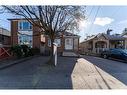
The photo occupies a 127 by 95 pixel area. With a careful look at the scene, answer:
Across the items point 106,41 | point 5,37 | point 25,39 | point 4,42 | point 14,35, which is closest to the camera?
point 14,35

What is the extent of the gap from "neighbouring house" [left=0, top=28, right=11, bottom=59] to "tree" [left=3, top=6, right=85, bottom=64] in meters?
4.98

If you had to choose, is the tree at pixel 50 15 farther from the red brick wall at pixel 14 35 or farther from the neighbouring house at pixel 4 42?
the red brick wall at pixel 14 35

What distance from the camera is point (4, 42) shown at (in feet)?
101

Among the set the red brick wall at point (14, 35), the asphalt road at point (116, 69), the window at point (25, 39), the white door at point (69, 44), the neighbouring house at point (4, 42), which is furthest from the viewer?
the white door at point (69, 44)

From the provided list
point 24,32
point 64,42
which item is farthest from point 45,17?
point 64,42

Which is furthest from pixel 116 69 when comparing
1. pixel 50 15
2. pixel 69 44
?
pixel 69 44

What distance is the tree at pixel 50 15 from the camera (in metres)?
15.8

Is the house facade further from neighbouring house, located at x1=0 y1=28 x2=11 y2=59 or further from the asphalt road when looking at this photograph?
the asphalt road

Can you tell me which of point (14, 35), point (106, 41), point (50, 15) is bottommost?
point (106, 41)

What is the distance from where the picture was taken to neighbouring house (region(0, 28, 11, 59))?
20516mm

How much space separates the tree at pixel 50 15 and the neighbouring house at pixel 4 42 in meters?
4.98

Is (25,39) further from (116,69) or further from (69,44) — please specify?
(116,69)

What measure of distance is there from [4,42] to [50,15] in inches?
651

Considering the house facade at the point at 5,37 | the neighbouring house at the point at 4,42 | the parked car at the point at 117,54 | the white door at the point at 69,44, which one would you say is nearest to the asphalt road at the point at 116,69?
the parked car at the point at 117,54
